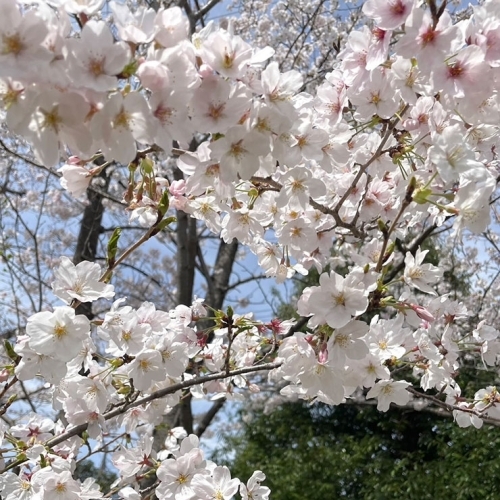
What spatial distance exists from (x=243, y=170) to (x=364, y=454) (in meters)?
5.37

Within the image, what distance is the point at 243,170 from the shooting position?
3.46 ft

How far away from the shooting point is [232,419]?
24.3ft

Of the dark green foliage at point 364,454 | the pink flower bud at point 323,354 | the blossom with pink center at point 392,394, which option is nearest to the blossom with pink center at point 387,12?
the pink flower bud at point 323,354

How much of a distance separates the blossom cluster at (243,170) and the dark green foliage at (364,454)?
3.21 m

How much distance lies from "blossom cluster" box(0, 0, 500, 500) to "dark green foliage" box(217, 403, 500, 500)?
3.21 meters

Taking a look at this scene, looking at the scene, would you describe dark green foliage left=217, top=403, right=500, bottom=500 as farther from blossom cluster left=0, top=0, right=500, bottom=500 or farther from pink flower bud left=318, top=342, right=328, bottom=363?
pink flower bud left=318, top=342, right=328, bottom=363

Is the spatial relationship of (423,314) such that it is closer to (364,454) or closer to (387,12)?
(387,12)

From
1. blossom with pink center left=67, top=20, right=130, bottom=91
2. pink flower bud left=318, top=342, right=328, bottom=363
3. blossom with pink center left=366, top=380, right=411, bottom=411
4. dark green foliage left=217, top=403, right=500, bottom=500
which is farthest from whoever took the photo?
dark green foliage left=217, top=403, right=500, bottom=500

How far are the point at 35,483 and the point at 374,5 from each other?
1.47 meters

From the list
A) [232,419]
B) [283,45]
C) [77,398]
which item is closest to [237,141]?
[77,398]

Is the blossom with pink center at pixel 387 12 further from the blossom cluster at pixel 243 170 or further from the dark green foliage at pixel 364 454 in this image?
the dark green foliage at pixel 364 454

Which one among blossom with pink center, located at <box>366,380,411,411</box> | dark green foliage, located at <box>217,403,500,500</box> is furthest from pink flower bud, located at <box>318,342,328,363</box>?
dark green foliage, located at <box>217,403,500,500</box>

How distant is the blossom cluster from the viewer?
847 millimetres

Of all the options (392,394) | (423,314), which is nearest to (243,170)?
(423,314)
